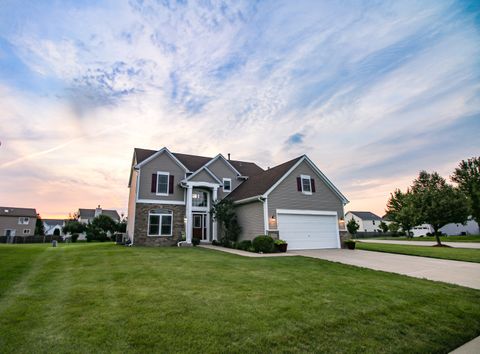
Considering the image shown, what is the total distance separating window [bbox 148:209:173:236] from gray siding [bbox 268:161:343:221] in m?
8.41

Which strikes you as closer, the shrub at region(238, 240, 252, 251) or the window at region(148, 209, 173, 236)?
the shrub at region(238, 240, 252, 251)

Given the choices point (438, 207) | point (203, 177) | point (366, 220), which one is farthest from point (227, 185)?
point (366, 220)

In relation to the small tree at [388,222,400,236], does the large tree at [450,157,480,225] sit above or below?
above

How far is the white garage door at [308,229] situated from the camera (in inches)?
659

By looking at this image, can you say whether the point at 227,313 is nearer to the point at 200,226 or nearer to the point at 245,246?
the point at 245,246

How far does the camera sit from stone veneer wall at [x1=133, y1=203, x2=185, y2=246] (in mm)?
18531

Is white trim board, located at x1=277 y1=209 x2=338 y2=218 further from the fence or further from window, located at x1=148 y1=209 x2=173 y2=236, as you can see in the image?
the fence

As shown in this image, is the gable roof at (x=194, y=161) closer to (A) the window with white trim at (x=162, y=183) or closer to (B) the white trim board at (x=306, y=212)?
(A) the window with white trim at (x=162, y=183)

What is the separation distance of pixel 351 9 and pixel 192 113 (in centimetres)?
1118

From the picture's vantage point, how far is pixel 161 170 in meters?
20.2

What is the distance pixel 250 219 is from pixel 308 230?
166 inches

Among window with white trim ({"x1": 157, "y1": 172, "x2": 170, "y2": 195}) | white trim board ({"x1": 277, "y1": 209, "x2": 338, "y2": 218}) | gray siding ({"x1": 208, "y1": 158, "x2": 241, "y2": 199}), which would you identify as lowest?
white trim board ({"x1": 277, "y1": 209, "x2": 338, "y2": 218})

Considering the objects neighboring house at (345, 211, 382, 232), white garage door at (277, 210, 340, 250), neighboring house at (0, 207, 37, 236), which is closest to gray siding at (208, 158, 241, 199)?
white garage door at (277, 210, 340, 250)

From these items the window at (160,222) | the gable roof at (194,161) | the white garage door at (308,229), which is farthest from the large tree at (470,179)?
the window at (160,222)
